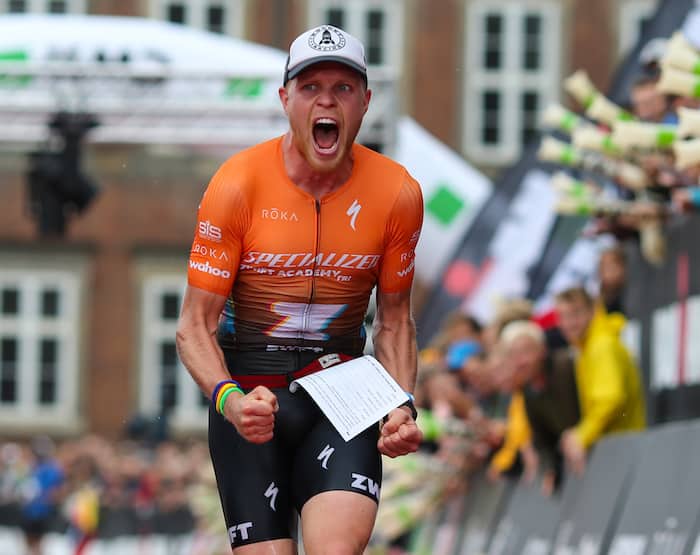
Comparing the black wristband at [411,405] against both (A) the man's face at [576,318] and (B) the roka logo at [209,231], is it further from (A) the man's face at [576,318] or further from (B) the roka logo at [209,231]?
(A) the man's face at [576,318]

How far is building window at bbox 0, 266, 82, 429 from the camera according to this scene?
3497 centimetres

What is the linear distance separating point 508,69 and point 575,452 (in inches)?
1084

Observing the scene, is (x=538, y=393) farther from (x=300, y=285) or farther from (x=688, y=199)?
(x=300, y=285)

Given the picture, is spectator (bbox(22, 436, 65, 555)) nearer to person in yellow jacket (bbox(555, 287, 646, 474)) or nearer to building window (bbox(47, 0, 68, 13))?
building window (bbox(47, 0, 68, 13))

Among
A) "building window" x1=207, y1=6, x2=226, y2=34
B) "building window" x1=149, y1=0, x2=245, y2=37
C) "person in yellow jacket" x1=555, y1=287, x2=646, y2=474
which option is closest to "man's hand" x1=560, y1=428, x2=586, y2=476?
"person in yellow jacket" x1=555, y1=287, x2=646, y2=474

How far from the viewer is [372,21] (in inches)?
1422

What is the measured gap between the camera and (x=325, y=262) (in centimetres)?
555

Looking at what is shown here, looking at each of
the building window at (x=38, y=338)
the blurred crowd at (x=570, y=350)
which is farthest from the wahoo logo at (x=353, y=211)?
the building window at (x=38, y=338)

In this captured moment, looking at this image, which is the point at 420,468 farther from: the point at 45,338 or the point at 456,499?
the point at 45,338

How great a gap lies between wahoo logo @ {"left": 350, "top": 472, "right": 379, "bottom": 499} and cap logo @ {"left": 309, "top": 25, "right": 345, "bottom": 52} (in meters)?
1.15

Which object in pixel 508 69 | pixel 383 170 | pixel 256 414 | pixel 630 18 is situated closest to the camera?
pixel 256 414

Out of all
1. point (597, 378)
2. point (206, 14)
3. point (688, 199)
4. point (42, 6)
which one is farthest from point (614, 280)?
point (206, 14)

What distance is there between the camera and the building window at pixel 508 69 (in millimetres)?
36094

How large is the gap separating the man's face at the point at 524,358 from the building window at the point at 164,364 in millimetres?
24718
